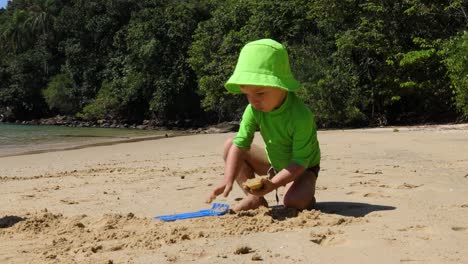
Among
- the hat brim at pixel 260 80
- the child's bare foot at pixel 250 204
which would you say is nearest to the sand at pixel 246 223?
the child's bare foot at pixel 250 204

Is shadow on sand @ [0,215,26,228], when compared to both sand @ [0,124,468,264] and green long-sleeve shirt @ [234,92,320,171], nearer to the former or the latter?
sand @ [0,124,468,264]

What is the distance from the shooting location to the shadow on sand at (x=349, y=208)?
3.00m

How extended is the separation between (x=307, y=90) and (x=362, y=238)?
54.0 feet

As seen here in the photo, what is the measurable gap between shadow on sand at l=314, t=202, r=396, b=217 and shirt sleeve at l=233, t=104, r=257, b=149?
1.96 ft

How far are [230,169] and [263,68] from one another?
0.65 meters

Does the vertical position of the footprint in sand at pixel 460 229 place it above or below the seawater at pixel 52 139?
above

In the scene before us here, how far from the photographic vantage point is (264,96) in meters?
2.90

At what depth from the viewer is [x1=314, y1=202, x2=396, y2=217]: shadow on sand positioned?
3.00 m

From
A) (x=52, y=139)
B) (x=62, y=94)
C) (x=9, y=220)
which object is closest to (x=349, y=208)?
(x=9, y=220)

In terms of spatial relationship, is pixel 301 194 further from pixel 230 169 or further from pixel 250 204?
pixel 230 169

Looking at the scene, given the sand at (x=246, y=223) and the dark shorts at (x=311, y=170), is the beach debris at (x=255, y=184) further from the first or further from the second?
the dark shorts at (x=311, y=170)

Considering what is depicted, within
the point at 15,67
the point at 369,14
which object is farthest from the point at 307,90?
the point at 15,67

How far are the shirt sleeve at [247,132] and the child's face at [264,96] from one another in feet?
0.57

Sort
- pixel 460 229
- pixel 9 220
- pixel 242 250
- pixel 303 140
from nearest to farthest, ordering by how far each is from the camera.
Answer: pixel 242 250 < pixel 460 229 < pixel 303 140 < pixel 9 220
